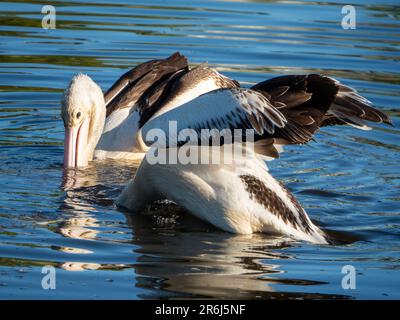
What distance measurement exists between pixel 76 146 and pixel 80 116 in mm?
232

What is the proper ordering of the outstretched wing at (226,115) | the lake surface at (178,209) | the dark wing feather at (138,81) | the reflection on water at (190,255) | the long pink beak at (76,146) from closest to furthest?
the reflection on water at (190,255) < the lake surface at (178,209) < the outstretched wing at (226,115) < the long pink beak at (76,146) < the dark wing feather at (138,81)

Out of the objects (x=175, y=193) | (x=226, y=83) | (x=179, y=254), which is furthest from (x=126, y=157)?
(x=179, y=254)

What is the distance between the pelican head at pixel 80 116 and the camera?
773cm

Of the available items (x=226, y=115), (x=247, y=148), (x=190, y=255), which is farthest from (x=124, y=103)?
(x=190, y=255)

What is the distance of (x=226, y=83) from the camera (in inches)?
326

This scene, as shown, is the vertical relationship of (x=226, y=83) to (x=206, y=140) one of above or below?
above

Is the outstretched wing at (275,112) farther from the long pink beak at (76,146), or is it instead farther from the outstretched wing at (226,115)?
the long pink beak at (76,146)

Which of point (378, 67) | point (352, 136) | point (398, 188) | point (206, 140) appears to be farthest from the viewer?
point (378, 67)

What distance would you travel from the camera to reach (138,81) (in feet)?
28.1

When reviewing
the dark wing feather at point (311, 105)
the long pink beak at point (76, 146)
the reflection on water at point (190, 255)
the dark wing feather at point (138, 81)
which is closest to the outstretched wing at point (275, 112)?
the dark wing feather at point (311, 105)

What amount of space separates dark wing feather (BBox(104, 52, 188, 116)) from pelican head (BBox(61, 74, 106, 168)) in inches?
16.8
